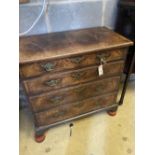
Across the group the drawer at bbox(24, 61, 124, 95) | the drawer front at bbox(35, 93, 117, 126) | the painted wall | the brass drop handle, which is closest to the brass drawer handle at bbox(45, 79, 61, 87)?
the drawer at bbox(24, 61, 124, 95)

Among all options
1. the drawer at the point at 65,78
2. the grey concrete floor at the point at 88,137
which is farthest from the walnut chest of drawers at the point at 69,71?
A: the grey concrete floor at the point at 88,137

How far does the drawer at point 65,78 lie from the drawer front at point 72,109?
0.74 feet

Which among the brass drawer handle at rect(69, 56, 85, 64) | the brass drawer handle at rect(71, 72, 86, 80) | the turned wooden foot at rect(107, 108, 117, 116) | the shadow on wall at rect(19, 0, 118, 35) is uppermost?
the shadow on wall at rect(19, 0, 118, 35)

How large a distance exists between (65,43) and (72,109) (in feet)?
1.89

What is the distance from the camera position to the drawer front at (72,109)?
129 centimetres

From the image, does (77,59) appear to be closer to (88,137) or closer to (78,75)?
(78,75)

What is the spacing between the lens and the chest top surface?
40.9 inches

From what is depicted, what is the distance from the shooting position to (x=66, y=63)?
109cm

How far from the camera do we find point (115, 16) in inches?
63.3

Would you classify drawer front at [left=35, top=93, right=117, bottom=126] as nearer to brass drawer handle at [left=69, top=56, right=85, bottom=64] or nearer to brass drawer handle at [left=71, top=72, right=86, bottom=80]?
brass drawer handle at [left=71, top=72, right=86, bottom=80]

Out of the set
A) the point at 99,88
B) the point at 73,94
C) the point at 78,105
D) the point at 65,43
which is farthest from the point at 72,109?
the point at 65,43

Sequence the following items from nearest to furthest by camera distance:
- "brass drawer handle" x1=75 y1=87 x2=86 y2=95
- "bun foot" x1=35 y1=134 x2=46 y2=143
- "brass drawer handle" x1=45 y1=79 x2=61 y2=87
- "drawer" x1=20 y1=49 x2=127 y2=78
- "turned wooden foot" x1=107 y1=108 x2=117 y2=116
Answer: "drawer" x1=20 y1=49 x2=127 y2=78 → "brass drawer handle" x1=45 y1=79 x2=61 y2=87 → "brass drawer handle" x1=75 y1=87 x2=86 y2=95 → "bun foot" x1=35 y1=134 x2=46 y2=143 → "turned wooden foot" x1=107 y1=108 x2=117 y2=116
